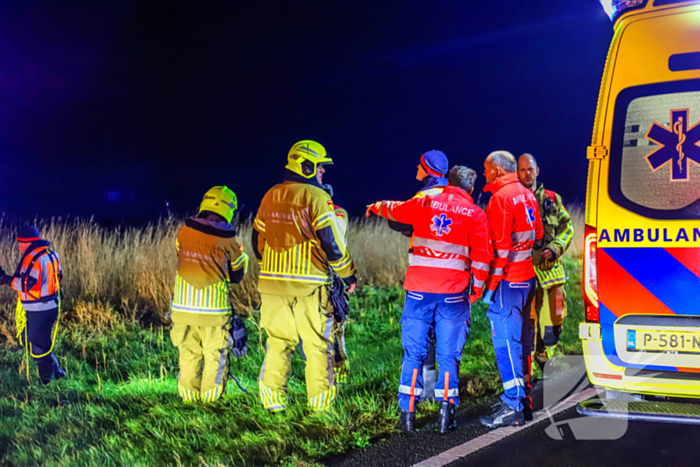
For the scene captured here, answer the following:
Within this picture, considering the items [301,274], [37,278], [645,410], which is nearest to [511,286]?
[645,410]

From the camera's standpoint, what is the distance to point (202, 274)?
4781mm

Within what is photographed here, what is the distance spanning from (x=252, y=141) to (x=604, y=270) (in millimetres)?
39022

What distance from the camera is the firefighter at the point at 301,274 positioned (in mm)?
4621

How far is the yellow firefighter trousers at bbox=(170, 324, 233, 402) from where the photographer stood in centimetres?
486

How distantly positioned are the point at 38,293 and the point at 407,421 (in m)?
3.60

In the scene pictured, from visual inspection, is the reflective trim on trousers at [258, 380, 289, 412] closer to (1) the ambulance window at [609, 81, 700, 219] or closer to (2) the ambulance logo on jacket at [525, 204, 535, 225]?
(2) the ambulance logo on jacket at [525, 204, 535, 225]

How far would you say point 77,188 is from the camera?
34031mm

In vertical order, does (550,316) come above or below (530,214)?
below

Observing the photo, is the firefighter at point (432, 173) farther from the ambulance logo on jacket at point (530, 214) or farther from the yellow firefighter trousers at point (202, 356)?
the yellow firefighter trousers at point (202, 356)

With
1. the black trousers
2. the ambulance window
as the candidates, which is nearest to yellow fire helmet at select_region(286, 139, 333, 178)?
the ambulance window

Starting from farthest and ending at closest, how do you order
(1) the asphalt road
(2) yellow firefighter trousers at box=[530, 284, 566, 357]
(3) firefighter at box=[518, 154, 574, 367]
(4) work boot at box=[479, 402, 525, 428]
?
(2) yellow firefighter trousers at box=[530, 284, 566, 357]
(3) firefighter at box=[518, 154, 574, 367]
(4) work boot at box=[479, 402, 525, 428]
(1) the asphalt road

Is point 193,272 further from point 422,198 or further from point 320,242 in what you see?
point 422,198

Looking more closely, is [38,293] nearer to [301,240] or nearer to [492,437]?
[301,240]

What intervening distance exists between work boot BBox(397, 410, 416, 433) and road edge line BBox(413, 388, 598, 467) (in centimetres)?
40
